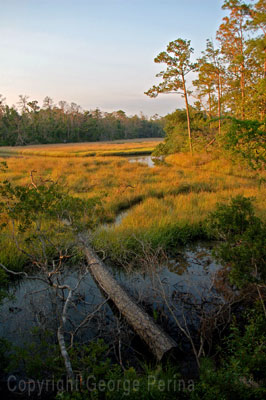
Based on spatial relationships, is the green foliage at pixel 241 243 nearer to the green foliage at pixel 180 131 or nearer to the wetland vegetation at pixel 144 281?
the wetland vegetation at pixel 144 281

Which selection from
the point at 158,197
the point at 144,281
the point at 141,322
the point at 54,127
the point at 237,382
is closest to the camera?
the point at 237,382

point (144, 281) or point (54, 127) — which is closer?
point (144, 281)

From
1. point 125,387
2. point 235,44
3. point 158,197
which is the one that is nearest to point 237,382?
point 125,387

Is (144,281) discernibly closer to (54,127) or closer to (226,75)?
(226,75)

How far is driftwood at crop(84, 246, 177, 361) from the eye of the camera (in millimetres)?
3512

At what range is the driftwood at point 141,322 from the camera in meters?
3.51

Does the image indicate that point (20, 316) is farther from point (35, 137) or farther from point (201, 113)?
point (35, 137)

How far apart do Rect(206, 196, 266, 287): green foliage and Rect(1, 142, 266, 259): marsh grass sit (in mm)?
2228

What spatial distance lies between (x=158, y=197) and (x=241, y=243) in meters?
8.05

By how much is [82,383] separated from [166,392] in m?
0.88

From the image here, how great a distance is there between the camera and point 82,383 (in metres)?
2.62

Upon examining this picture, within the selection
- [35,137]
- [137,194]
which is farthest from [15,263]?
[35,137]

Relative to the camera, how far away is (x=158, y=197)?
12.3 m

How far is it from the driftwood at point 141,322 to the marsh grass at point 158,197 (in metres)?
1.43
